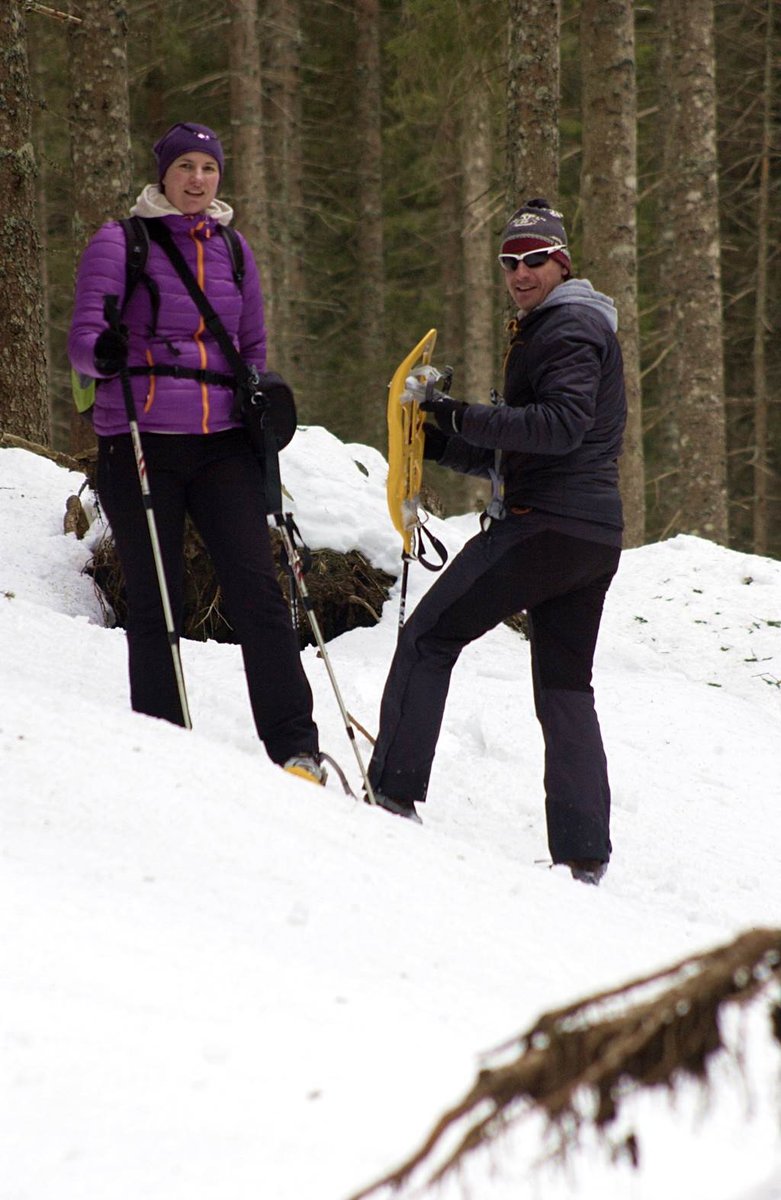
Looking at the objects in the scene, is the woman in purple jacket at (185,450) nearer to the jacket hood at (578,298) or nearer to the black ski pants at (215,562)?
the black ski pants at (215,562)

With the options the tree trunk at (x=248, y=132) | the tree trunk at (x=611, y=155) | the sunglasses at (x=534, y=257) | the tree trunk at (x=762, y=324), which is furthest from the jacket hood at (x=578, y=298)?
the tree trunk at (x=762, y=324)

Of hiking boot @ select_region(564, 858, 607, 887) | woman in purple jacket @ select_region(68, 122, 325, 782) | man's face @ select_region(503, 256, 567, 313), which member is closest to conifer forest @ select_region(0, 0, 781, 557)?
man's face @ select_region(503, 256, 567, 313)

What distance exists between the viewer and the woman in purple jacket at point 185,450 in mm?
4441

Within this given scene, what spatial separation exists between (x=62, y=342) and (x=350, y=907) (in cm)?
2551

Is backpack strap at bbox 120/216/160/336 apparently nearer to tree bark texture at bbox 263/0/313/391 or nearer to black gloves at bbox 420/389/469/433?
black gloves at bbox 420/389/469/433

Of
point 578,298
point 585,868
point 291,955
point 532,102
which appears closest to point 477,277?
point 532,102

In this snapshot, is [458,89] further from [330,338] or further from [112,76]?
[330,338]

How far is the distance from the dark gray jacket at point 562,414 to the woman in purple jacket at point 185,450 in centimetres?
90

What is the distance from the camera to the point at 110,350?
436 centimetres

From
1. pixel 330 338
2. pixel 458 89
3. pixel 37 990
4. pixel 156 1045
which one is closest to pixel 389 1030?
pixel 156 1045

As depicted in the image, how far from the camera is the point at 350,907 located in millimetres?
2855

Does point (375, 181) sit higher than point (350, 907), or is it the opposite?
point (375, 181)

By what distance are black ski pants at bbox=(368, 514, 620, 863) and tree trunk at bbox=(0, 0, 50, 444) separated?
5413 millimetres

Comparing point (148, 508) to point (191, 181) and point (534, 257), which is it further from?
point (534, 257)
